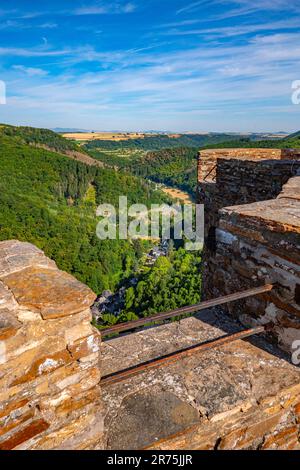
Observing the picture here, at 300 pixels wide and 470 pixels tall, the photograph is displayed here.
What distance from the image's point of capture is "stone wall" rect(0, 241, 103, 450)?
4.96ft

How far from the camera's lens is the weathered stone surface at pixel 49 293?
1584 millimetres

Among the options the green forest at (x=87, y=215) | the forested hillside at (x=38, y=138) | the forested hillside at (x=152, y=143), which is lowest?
the green forest at (x=87, y=215)

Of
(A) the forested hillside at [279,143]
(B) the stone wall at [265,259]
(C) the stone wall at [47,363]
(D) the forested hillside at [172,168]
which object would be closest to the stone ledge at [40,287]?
(C) the stone wall at [47,363]

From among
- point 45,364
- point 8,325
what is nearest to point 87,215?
point 45,364

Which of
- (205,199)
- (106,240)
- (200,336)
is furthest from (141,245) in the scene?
(200,336)

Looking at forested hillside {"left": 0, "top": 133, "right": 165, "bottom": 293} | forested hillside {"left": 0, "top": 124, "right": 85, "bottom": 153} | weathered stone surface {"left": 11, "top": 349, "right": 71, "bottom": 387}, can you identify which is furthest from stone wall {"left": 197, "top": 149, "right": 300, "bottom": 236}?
forested hillside {"left": 0, "top": 124, "right": 85, "bottom": 153}

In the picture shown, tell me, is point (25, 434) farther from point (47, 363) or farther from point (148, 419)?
point (148, 419)

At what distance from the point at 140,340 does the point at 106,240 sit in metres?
53.7

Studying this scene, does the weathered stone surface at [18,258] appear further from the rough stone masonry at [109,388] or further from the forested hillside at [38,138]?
the forested hillside at [38,138]

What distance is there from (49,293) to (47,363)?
0.33m

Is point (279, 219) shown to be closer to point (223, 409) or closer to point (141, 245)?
point (223, 409)

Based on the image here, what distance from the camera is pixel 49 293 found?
167 cm

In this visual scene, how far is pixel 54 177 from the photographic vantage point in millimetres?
68062

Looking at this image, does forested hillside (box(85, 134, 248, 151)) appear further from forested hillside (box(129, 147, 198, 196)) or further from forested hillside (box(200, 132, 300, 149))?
forested hillside (box(200, 132, 300, 149))
